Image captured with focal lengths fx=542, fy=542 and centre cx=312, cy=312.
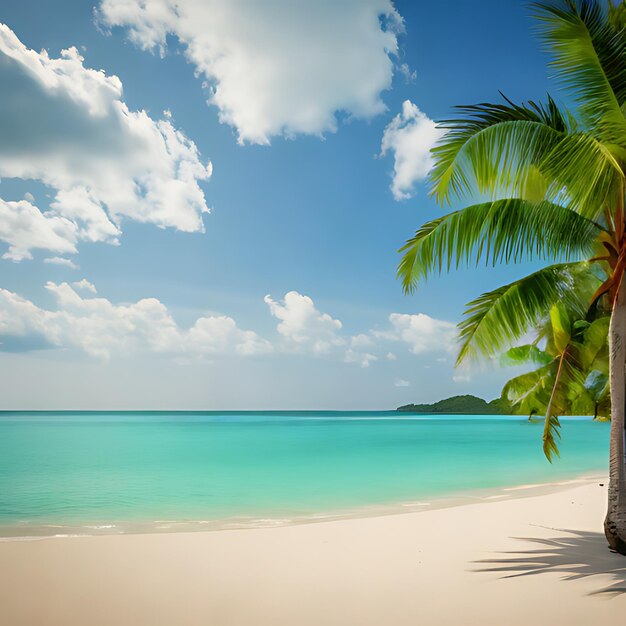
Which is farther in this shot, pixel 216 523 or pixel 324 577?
pixel 216 523

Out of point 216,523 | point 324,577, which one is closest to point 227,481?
point 216,523

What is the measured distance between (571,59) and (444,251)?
218cm

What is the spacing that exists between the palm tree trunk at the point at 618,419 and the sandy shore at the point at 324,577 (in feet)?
0.88

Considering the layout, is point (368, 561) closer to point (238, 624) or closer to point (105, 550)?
point (238, 624)

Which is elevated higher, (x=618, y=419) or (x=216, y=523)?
(x=618, y=419)

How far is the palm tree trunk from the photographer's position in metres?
5.37

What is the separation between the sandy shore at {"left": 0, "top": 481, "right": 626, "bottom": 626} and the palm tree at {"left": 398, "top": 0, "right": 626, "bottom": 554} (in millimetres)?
1321

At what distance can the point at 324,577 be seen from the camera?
15.8ft

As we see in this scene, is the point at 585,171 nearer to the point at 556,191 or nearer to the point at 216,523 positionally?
the point at 556,191

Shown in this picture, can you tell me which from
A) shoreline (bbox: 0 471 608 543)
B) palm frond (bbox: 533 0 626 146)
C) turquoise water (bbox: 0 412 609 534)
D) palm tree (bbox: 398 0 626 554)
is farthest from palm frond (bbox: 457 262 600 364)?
turquoise water (bbox: 0 412 609 534)

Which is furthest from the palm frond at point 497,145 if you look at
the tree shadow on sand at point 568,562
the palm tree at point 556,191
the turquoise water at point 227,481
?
the turquoise water at point 227,481

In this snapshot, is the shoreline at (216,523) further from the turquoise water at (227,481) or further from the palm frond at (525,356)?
the palm frond at (525,356)

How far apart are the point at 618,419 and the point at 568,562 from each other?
1.48m

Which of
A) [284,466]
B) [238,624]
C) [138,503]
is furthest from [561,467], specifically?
[238,624]
